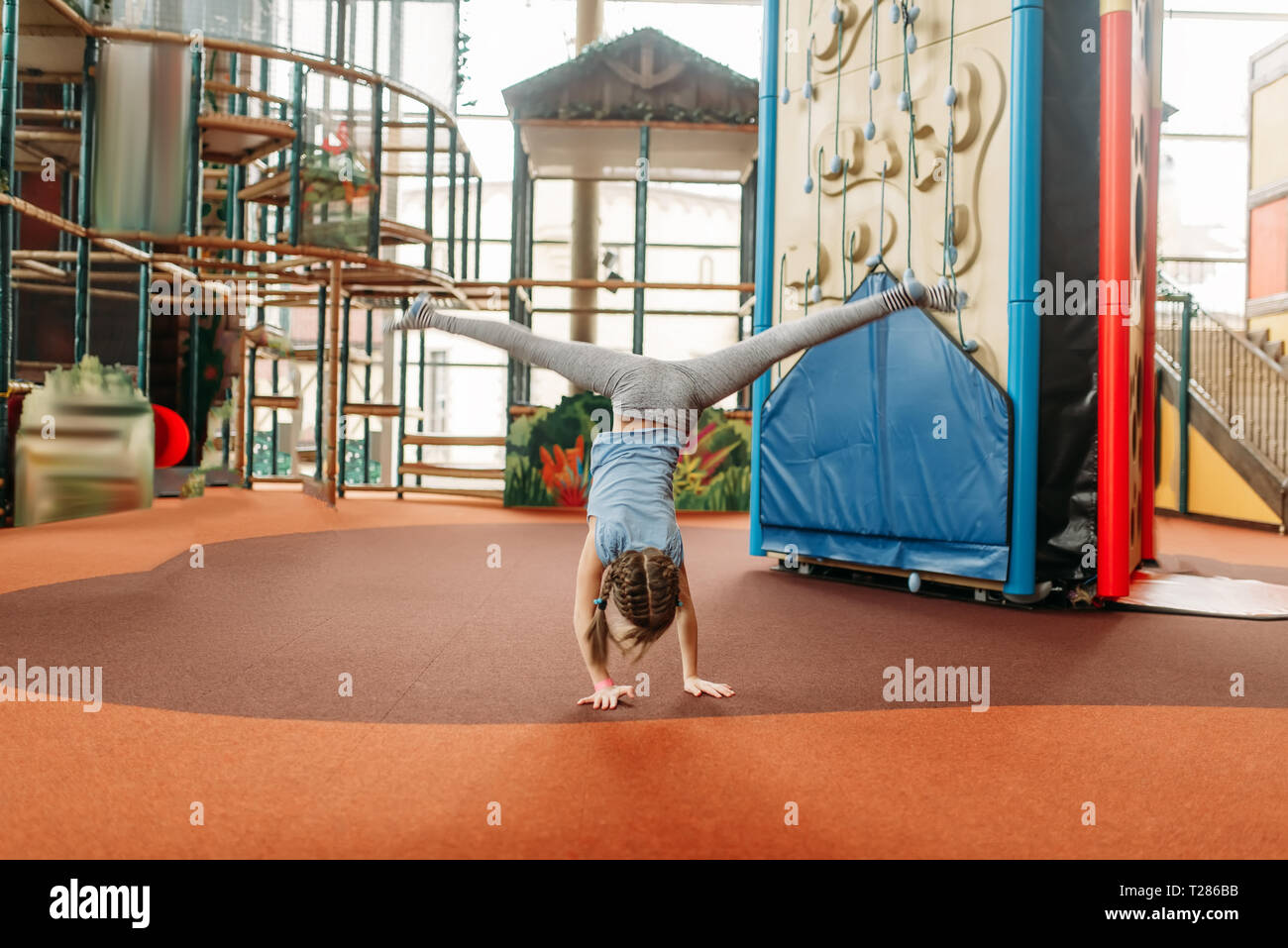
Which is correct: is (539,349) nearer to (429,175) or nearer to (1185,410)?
(429,175)

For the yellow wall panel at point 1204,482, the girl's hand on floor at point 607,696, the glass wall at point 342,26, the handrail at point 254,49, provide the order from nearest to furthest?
the girl's hand on floor at point 607,696, the handrail at point 254,49, the glass wall at point 342,26, the yellow wall panel at point 1204,482

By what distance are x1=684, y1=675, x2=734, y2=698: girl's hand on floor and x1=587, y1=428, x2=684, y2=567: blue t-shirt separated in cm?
51

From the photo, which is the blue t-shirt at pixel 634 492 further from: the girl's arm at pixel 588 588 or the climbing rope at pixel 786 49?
the climbing rope at pixel 786 49

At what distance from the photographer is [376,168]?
11.0 m

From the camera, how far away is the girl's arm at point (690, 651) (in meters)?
3.28

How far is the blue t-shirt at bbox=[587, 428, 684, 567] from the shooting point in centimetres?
300

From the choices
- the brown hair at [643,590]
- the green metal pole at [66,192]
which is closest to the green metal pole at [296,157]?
the green metal pole at [66,192]

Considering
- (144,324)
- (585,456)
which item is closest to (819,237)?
(585,456)

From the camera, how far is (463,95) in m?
13.8

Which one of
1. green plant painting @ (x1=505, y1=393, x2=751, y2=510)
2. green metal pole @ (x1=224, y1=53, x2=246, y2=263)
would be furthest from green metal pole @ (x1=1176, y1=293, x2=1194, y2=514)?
green metal pole @ (x1=224, y1=53, x2=246, y2=263)

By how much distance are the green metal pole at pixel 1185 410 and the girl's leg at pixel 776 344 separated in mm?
9954
